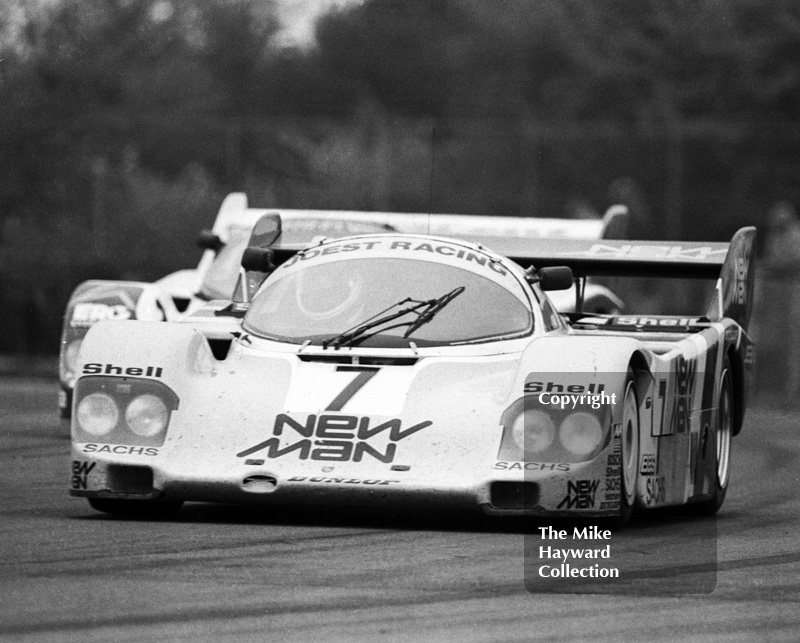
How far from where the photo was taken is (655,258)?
Answer: 1016 centimetres

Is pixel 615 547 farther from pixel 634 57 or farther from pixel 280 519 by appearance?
pixel 634 57

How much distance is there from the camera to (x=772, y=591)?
19.3 ft

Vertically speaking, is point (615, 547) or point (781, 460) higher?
point (615, 547)

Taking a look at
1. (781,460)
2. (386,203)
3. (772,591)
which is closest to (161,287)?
(781,460)

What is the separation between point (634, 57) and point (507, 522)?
116ft

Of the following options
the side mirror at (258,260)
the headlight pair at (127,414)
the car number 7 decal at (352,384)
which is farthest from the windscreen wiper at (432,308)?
the side mirror at (258,260)

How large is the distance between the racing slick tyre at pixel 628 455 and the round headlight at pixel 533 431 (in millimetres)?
299

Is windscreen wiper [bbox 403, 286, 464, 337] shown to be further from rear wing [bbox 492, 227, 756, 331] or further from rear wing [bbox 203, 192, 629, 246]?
rear wing [bbox 203, 192, 629, 246]

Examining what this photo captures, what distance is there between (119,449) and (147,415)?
175 millimetres

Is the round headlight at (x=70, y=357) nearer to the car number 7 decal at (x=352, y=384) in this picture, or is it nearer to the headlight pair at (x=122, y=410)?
the headlight pair at (x=122, y=410)

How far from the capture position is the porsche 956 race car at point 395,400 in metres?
7.05

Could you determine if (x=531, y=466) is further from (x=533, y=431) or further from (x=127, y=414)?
(x=127, y=414)

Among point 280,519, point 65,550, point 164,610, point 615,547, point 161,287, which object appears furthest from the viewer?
point 161,287

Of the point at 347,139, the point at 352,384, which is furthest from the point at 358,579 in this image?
the point at 347,139
